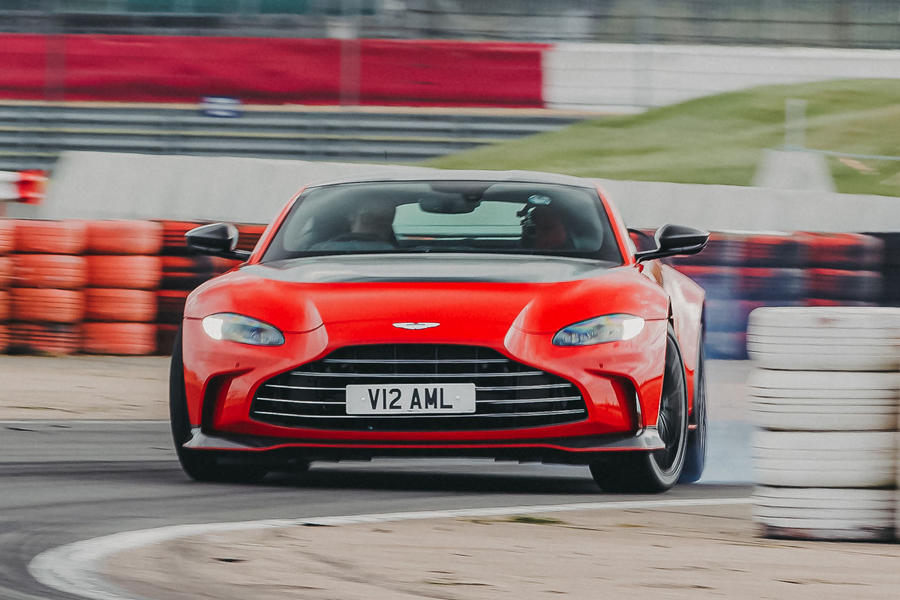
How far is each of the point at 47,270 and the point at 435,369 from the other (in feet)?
26.1

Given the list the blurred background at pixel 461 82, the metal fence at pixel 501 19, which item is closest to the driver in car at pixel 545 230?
the blurred background at pixel 461 82

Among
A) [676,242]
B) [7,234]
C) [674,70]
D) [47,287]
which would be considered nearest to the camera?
[676,242]

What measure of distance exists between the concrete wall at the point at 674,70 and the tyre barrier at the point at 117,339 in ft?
45.8

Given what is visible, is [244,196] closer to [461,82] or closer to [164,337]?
[164,337]

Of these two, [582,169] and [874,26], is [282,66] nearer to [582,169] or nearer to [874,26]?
[582,169]

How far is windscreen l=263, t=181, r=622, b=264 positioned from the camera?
7496mm

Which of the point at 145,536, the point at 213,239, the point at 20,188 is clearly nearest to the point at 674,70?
the point at 20,188

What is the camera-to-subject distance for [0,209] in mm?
19125

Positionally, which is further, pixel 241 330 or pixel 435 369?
pixel 241 330

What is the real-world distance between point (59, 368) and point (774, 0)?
16360 mm

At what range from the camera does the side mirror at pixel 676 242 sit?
7508 millimetres

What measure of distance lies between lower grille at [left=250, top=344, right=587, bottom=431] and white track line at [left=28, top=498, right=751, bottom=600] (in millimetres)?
345

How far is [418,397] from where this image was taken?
6441 mm

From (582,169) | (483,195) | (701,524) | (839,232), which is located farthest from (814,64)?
(701,524)
